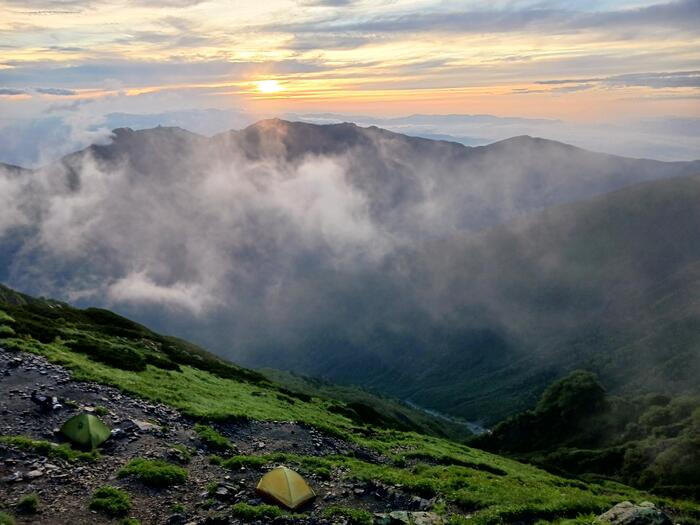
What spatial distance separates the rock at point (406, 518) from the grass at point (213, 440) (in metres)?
11.1

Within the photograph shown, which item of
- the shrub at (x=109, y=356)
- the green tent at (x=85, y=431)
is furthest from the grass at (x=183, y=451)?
the shrub at (x=109, y=356)

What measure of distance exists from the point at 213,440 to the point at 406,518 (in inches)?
509

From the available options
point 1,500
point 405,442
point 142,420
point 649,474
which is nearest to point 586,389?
point 649,474

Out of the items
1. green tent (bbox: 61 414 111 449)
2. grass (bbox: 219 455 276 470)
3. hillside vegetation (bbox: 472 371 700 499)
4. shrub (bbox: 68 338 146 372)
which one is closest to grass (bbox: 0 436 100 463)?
green tent (bbox: 61 414 111 449)

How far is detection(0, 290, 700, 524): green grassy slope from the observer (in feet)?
79.4

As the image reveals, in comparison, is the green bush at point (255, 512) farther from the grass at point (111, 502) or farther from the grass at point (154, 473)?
the grass at point (111, 502)

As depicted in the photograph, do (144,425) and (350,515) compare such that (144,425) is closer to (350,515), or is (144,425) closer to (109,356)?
(350,515)

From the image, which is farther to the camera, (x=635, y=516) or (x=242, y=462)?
(x=242, y=462)

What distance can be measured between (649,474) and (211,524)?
266 feet

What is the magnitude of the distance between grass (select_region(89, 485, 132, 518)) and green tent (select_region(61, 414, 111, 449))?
4.35m

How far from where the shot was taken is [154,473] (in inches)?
945

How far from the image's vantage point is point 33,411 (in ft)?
91.2

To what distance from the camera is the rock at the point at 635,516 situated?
19828 mm

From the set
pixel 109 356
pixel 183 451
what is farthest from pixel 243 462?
pixel 109 356
